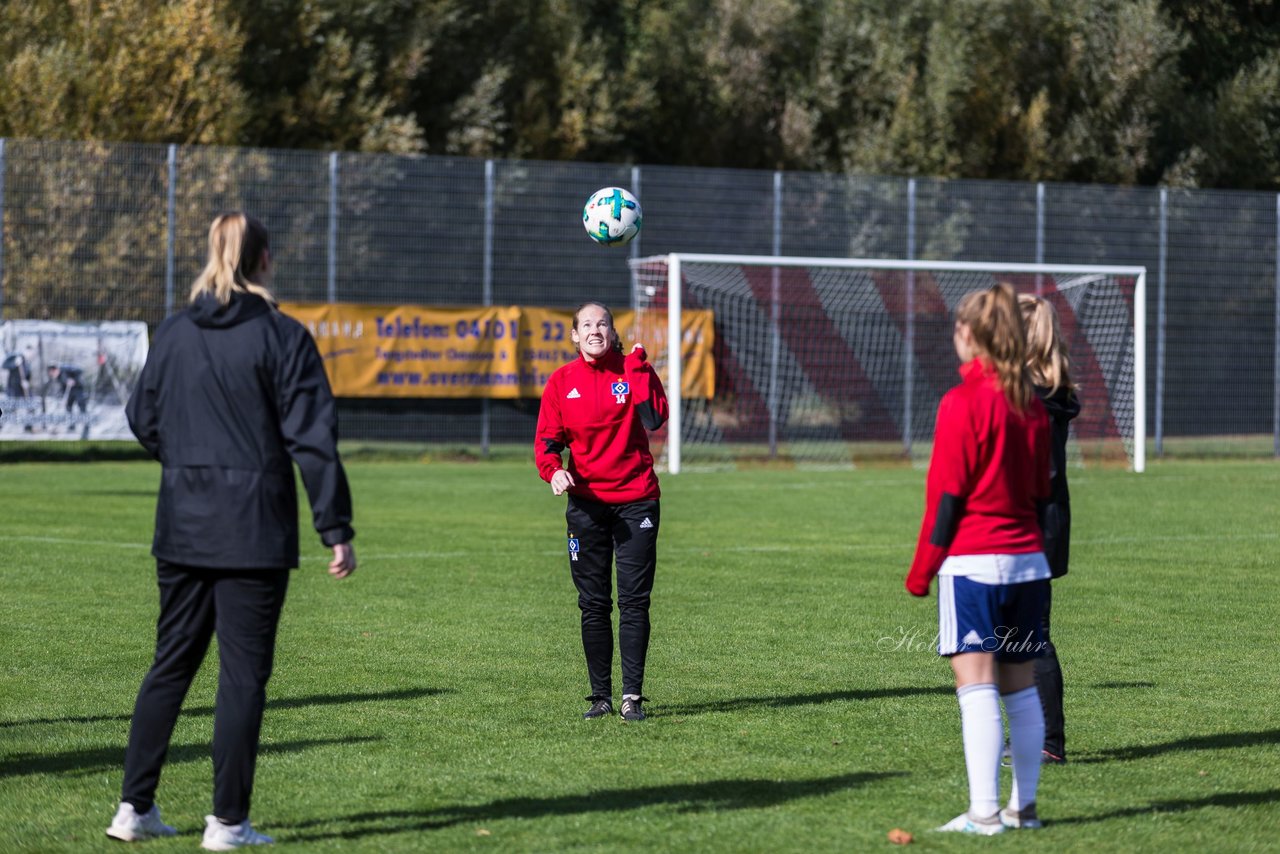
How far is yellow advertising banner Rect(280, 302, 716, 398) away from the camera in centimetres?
2458

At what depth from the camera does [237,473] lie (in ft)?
16.2

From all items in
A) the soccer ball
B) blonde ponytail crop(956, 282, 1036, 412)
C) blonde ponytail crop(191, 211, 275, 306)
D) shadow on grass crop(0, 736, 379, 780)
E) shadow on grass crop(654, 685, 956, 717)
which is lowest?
shadow on grass crop(0, 736, 379, 780)

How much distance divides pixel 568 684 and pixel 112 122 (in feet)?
65.2

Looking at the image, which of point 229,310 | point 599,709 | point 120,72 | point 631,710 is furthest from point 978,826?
point 120,72

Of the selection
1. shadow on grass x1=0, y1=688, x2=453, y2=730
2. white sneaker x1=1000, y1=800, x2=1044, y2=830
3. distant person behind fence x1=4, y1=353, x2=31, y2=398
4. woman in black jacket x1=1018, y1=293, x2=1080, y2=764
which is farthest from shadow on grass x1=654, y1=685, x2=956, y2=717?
distant person behind fence x1=4, y1=353, x2=31, y2=398

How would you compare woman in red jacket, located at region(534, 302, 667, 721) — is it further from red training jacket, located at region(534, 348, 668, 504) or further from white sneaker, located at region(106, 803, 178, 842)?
white sneaker, located at region(106, 803, 178, 842)

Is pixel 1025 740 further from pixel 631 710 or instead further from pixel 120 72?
pixel 120 72

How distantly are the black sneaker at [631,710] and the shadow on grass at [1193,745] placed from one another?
1.82m

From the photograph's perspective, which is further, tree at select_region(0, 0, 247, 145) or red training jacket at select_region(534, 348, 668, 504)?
tree at select_region(0, 0, 247, 145)

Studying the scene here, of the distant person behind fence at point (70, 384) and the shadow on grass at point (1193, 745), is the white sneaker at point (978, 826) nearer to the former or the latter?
the shadow on grass at point (1193, 745)

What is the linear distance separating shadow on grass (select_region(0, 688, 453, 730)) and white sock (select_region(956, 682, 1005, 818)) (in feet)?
10.5

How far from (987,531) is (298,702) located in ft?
11.8

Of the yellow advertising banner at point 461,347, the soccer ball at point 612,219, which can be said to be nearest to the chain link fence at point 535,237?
the yellow advertising banner at point 461,347

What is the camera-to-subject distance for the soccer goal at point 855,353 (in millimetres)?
25438
